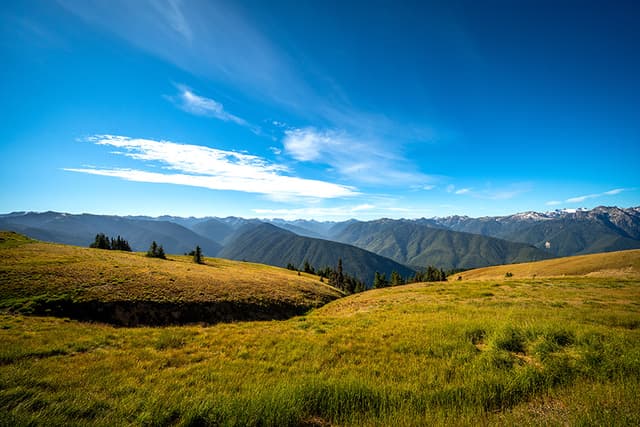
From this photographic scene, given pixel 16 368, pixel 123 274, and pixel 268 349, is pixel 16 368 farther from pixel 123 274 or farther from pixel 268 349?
pixel 123 274

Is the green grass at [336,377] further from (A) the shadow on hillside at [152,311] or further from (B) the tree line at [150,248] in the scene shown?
(B) the tree line at [150,248]

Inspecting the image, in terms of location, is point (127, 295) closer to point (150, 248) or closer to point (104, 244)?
point (150, 248)

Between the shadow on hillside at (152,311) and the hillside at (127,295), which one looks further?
the hillside at (127,295)

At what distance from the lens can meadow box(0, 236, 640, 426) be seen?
4.16 meters

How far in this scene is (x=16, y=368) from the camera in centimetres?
600

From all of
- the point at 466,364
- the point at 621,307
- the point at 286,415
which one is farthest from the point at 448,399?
the point at 621,307

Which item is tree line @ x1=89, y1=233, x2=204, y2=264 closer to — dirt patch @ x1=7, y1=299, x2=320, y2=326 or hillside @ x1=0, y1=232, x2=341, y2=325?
hillside @ x1=0, y1=232, x2=341, y2=325

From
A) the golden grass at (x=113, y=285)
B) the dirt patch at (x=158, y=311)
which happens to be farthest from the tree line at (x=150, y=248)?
the dirt patch at (x=158, y=311)

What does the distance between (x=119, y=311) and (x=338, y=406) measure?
82.1 ft

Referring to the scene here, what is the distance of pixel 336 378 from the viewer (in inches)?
219

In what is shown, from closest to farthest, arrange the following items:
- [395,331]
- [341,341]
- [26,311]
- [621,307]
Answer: [341,341] → [395,331] → [621,307] → [26,311]

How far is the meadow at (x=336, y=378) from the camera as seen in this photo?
416 centimetres

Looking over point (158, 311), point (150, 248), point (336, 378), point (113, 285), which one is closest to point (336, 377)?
point (336, 378)

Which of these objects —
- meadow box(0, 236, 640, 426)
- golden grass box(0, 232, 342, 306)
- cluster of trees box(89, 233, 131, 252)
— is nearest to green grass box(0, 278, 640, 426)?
meadow box(0, 236, 640, 426)
